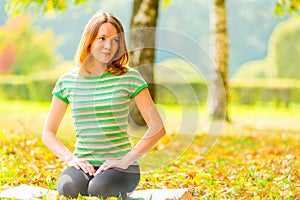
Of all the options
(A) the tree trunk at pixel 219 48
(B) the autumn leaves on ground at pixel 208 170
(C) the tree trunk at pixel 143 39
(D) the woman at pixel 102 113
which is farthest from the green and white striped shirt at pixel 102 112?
(A) the tree trunk at pixel 219 48

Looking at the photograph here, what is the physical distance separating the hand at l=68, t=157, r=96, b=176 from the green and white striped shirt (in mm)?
72

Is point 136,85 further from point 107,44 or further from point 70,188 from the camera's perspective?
point 70,188

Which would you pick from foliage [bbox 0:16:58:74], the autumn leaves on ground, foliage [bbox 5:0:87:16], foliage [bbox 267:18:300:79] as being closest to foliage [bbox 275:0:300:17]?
the autumn leaves on ground

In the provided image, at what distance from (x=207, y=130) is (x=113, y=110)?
5778 millimetres

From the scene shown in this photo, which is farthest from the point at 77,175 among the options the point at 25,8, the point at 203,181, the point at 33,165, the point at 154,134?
the point at 25,8

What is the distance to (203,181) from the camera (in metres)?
4.11

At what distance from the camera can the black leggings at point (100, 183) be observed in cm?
299

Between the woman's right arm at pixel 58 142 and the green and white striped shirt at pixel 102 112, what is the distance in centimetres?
8

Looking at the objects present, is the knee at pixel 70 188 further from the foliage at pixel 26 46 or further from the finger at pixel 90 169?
the foliage at pixel 26 46

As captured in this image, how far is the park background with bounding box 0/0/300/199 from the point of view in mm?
4293

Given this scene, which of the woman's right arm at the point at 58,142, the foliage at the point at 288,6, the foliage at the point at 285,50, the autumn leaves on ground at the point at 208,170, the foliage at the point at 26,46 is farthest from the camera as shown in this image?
the foliage at the point at 26,46

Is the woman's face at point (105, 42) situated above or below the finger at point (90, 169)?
above

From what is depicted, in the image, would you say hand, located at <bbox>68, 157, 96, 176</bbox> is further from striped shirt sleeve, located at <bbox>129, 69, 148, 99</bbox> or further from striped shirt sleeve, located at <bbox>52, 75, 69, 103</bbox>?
striped shirt sleeve, located at <bbox>129, 69, 148, 99</bbox>

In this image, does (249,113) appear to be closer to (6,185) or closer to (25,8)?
(25,8)
